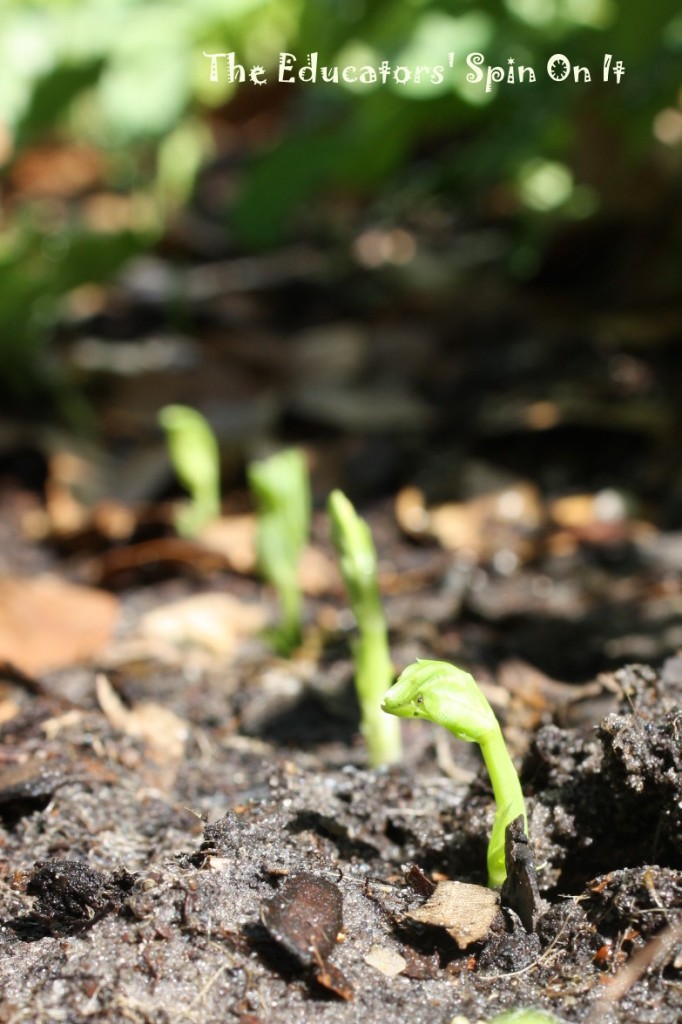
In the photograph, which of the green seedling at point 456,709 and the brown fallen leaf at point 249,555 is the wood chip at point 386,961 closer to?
the green seedling at point 456,709

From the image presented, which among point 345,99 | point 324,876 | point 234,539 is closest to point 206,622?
point 234,539

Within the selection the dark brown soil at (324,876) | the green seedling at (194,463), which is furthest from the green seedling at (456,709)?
the green seedling at (194,463)

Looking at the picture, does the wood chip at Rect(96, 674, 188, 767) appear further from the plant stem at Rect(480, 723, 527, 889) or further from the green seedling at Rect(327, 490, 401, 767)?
the plant stem at Rect(480, 723, 527, 889)

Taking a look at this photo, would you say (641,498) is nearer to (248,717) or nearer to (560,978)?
(248,717)

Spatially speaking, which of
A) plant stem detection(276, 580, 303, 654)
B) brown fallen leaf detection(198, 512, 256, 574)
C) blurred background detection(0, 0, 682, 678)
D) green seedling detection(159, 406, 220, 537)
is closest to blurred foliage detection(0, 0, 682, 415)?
blurred background detection(0, 0, 682, 678)

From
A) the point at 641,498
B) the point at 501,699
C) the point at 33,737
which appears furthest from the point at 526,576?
the point at 33,737
